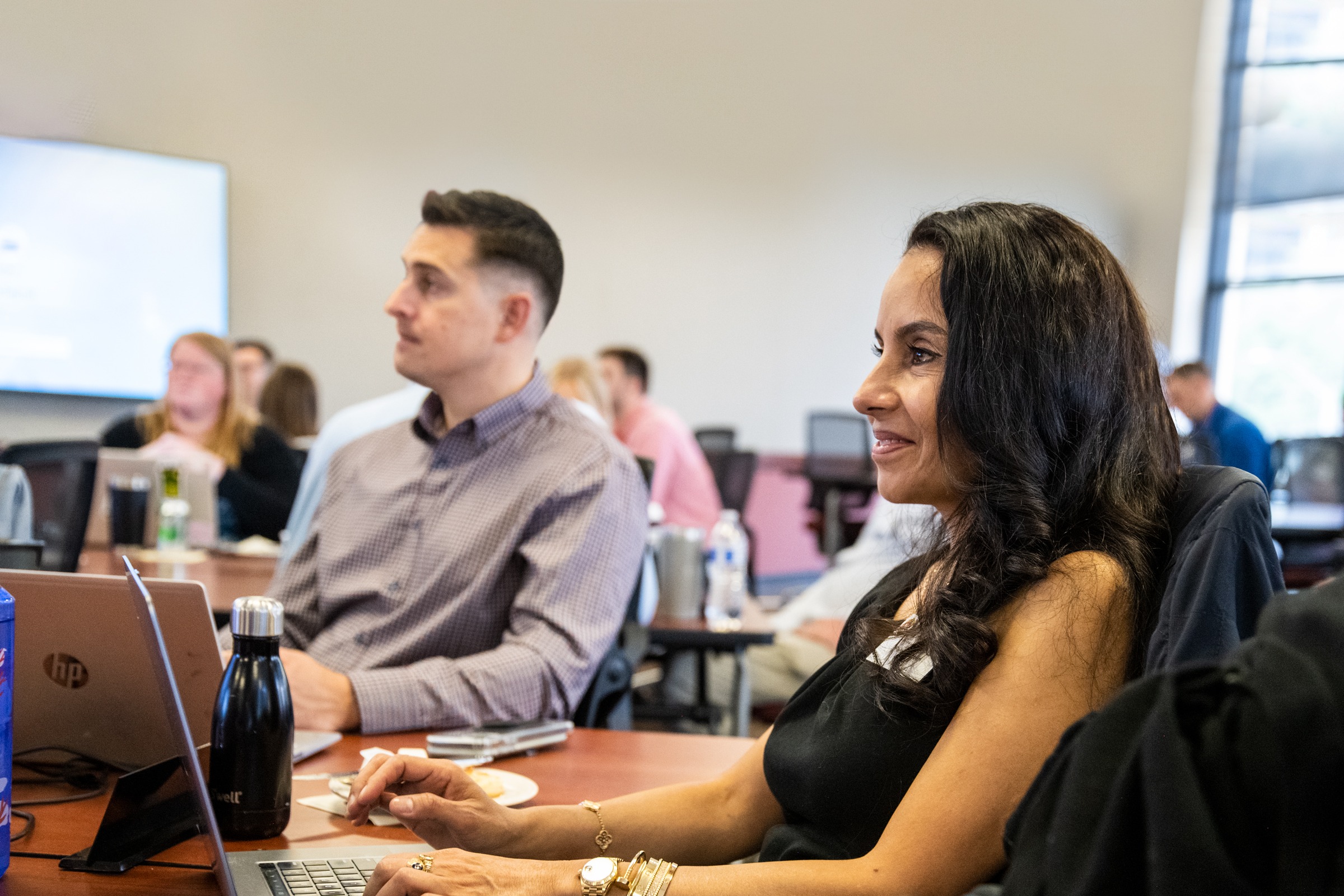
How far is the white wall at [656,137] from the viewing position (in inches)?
236

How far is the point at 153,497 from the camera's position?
3359 millimetres

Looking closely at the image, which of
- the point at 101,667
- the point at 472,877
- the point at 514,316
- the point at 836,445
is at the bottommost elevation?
the point at 836,445

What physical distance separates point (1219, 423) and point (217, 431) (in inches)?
184

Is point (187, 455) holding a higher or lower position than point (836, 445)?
higher

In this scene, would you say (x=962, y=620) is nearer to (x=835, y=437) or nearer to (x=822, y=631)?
(x=822, y=631)

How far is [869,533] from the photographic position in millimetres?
4148

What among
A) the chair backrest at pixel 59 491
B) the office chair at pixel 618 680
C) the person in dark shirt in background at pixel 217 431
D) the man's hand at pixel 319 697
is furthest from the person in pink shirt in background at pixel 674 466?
the man's hand at pixel 319 697

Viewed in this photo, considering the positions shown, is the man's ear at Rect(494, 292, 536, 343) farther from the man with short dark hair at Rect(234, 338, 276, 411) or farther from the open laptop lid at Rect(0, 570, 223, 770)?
the man with short dark hair at Rect(234, 338, 276, 411)

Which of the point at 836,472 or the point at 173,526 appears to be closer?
the point at 173,526

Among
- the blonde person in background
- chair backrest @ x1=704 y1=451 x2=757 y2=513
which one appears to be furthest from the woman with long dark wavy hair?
chair backrest @ x1=704 y1=451 x2=757 y2=513

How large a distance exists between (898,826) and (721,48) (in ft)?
24.4

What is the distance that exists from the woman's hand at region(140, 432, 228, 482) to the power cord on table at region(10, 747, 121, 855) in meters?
2.31

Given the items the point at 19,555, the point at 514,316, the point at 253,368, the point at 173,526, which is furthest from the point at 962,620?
the point at 253,368

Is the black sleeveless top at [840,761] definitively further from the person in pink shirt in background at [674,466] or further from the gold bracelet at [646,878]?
the person in pink shirt in background at [674,466]
